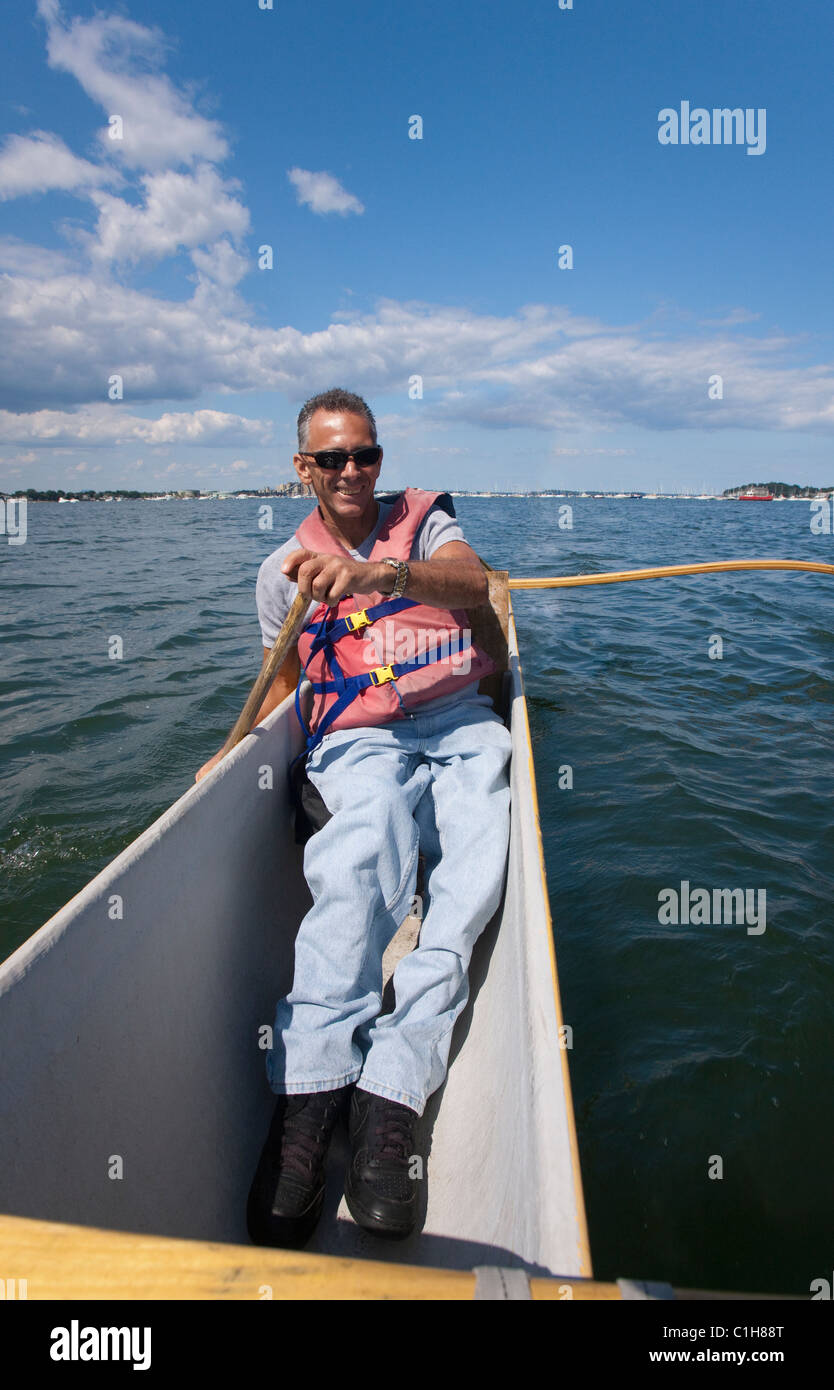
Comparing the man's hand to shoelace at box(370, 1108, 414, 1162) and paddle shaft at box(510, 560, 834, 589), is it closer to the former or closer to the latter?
shoelace at box(370, 1108, 414, 1162)

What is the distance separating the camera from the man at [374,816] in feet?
5.87

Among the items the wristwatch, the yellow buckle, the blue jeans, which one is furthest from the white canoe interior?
the wristwatch

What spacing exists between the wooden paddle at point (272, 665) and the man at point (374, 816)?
0.65 ft

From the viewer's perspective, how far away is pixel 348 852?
2.17 m

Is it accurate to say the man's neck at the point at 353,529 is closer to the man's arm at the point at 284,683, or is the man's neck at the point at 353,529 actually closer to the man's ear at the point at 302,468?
the man's ear at the point at 302,468

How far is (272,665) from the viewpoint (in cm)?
276

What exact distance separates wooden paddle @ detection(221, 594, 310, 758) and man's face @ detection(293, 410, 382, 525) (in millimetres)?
471

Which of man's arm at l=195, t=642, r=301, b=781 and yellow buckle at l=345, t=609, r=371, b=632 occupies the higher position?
yellow buckle at l=345, t=609, r=371, b=632

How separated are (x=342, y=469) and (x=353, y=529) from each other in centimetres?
30

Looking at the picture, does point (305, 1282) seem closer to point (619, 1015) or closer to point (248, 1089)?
point (248, 1089)

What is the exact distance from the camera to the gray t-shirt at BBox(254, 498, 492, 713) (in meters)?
2.91

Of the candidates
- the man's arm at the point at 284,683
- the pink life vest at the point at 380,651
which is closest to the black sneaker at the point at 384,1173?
the pink life vest at the point at 380,651
